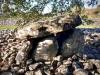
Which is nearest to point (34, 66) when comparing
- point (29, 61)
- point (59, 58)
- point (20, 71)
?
point (29, 61)

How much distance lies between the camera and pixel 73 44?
1164cm

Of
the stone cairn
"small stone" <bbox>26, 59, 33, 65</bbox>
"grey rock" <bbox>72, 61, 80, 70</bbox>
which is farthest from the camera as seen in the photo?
"small stone" <bbox>26, 59, 33, 65</bbox>

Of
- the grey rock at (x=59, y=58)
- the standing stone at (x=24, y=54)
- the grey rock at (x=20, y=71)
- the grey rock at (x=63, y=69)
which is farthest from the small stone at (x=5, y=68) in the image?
the grey rock at (x=63, y=69)

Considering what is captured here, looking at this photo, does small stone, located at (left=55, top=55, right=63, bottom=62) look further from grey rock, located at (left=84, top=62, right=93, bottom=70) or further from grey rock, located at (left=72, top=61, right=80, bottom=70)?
grey rock, located at (left=84, top=62, right=93, bottom=70)

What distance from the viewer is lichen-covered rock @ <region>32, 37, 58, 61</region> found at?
10922 mm

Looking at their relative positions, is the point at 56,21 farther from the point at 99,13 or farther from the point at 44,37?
the point at 99,13

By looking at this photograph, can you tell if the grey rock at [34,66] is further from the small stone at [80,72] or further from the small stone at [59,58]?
the small stone at [80,72]

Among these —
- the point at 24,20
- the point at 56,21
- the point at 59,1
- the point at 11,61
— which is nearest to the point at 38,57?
the point at 11,61

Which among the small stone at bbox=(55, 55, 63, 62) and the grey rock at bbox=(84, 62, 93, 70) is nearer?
the grey rock at bbox=(84, 62, 93, 70)

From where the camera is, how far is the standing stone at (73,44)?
11453 millimetres

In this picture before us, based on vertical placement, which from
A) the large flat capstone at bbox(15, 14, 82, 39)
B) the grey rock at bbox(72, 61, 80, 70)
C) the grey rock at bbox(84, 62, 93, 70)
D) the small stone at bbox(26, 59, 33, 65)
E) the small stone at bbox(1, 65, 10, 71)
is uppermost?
the large flat capstone at bbox(15, 14, 82, 39)

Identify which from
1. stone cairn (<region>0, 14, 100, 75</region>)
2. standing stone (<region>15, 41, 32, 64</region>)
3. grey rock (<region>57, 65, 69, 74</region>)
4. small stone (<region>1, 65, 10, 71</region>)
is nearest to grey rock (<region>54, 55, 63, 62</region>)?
stone cairn (<region>0, 14, 100, 75</region>)

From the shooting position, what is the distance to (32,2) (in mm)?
12633

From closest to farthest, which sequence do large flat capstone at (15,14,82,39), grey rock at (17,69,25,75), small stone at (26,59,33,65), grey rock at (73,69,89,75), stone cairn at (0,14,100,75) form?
1. grey rock at (73,69,89,75)
2. grey rock at (17,69,25,75)
3. stone cairn at (0,14,100,75)
4. large flat capstone at (15,14,82,39)
5. small stone at (26,59,33,65)
